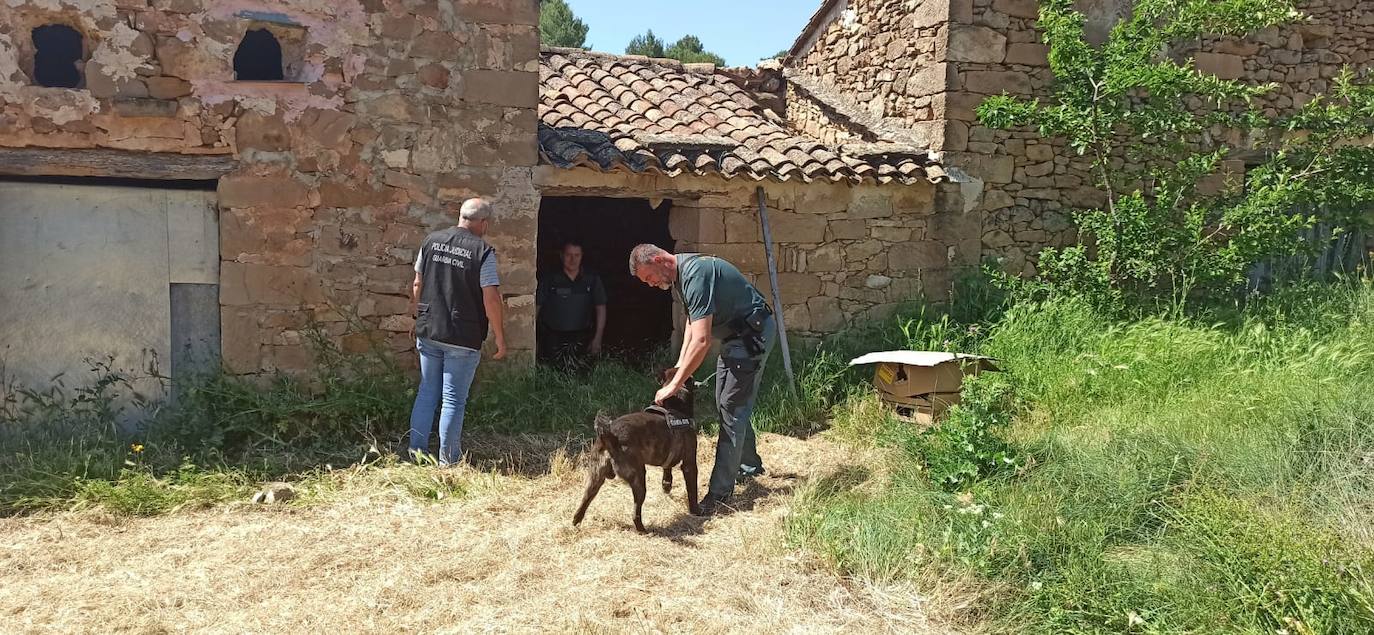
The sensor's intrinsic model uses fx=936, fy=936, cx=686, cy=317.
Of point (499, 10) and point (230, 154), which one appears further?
point (499, 10)

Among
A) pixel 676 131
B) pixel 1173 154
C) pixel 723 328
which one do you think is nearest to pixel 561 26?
pixel 676 131

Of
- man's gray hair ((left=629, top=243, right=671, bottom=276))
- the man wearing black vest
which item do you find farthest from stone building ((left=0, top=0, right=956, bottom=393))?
man's gray hair ((left=629, top=243, right=671, bottom=276))

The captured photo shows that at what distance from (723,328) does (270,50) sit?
3749 millimetres

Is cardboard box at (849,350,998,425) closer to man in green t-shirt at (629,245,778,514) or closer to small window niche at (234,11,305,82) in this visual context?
man in green t-shirt at (629,245,778,514)

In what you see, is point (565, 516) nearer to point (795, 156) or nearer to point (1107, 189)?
point (795, 156)

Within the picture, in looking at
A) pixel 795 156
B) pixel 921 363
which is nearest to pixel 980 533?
pixel 921 363

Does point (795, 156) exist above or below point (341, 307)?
above

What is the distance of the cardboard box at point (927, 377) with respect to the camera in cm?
645

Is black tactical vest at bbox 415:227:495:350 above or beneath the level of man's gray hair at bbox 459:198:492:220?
beneath

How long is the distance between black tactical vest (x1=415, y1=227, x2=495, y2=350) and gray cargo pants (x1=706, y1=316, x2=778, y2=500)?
1.49 meters

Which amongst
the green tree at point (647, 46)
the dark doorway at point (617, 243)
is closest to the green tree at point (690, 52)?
the green tree at point (647, 46)

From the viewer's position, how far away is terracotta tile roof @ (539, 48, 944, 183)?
6902mm

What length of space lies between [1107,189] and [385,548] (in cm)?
633

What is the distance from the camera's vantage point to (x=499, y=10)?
21.0 feet
